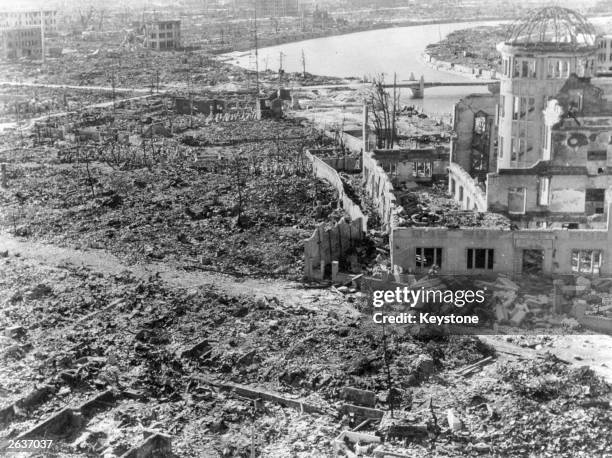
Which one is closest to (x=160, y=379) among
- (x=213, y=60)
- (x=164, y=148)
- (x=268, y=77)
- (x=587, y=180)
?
(x=587, y=180)

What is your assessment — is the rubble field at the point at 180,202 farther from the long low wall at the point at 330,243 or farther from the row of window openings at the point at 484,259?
the row of window openings at the point at 484,259

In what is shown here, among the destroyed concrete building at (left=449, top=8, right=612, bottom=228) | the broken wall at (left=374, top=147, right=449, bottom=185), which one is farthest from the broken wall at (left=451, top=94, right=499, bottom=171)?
the broken wall at (left=374, top=147, right=449, bottom=185)

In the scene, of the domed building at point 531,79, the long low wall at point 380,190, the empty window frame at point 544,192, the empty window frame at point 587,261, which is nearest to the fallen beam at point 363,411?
the long low wall at point 380,190

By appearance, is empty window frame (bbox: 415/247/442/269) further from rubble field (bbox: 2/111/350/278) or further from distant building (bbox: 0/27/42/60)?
distant building (bbox: 0/27/42/60)

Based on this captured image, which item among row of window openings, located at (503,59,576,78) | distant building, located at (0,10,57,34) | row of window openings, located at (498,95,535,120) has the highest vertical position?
distant building, located at (0,10,57,34)

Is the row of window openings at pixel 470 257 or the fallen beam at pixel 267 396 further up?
the row of window openings at pixel 470 257
